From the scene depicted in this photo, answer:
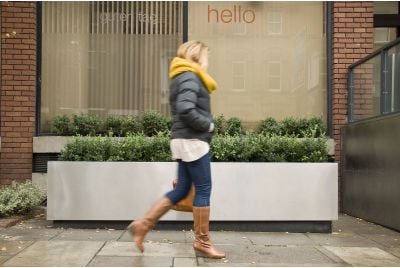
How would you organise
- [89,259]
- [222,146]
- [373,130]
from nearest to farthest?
[89,259] < [222,146] < [373,130]

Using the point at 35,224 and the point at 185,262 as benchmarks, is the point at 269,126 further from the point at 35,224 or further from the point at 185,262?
the point at 185,262

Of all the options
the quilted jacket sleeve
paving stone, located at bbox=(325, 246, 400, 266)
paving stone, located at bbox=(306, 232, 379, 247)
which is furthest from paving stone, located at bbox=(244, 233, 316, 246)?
the quilted jacket sleeve

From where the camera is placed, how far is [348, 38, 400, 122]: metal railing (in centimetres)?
702

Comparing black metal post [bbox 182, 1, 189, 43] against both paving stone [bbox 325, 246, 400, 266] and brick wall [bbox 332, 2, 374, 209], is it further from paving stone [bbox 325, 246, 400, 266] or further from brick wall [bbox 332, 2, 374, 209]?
paving stone [bbox 325, 246, 400, 266]

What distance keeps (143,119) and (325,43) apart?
10.5 ft

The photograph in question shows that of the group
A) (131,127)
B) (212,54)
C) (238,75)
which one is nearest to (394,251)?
(238,75)

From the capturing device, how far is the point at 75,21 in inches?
347

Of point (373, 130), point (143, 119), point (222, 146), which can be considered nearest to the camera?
point (222, 146)

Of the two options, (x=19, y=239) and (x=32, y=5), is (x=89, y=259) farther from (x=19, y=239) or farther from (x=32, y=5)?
(x=32, y=5)

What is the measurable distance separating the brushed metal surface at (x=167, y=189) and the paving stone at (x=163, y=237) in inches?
8.3

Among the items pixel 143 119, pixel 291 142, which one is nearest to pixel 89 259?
pixel 291 142

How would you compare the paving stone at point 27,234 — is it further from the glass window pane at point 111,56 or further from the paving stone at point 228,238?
the glass window pane at point 111,56

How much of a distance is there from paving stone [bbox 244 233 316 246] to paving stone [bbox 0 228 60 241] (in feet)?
7.35

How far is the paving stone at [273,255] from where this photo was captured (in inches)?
192
